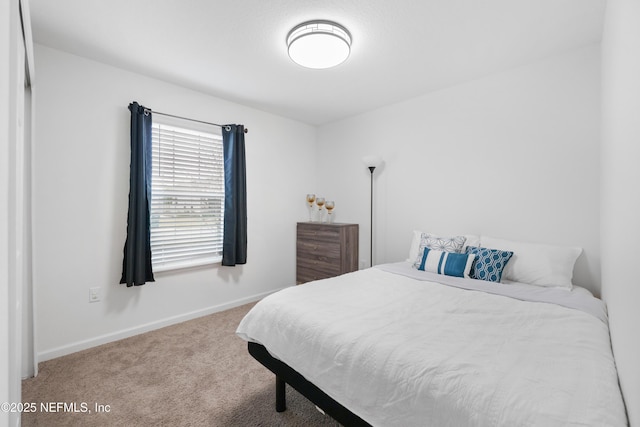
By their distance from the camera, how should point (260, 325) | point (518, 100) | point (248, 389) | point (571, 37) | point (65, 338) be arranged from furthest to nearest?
point (518, 100) → point (65, 338) → point (571, 37) → point (248, 389) → point (260, 325)

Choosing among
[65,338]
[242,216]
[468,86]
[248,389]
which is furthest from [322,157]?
[65,338]

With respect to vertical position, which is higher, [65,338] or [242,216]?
[242,216]

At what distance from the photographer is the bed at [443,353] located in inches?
35.7

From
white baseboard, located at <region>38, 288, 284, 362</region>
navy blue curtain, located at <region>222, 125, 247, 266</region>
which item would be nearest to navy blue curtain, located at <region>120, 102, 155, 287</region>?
white baseboard, located at <region>38, 288, 284, 362</region>

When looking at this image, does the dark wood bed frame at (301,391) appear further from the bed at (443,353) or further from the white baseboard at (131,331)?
the white baseboard at (131,331)

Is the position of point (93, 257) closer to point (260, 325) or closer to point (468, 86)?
point (260, 325)

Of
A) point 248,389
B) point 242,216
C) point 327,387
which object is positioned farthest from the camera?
point 242,216

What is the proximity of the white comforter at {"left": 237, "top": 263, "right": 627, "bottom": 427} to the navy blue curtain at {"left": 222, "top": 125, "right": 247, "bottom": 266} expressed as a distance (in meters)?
1.69

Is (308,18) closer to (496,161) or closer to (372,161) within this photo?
(372,161)

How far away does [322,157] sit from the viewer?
4.40m

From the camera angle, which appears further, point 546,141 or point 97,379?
point 546,141

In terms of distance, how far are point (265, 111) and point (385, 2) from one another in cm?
233

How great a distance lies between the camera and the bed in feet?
Answer: 2.97

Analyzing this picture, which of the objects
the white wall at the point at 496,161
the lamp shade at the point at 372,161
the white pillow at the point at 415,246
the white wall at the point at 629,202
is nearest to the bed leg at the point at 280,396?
the white wall at the point at 629,202
